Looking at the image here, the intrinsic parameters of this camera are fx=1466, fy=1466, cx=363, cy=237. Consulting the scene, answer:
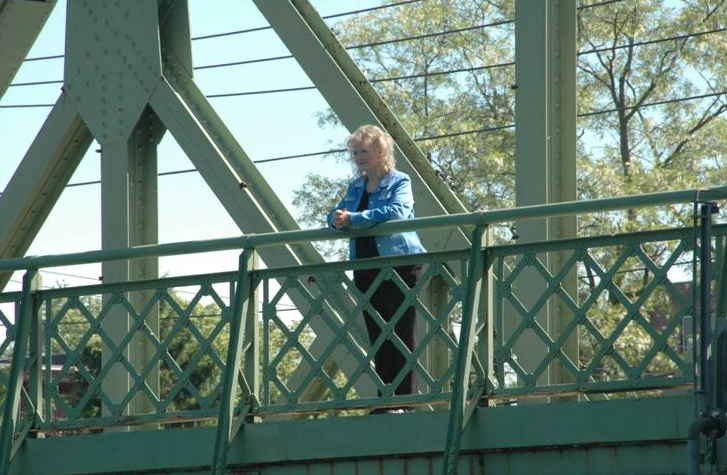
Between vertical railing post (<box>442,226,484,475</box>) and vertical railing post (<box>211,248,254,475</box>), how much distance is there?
4.03ft

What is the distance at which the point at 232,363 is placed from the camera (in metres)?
7.52

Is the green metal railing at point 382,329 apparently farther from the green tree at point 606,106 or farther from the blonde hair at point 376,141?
the green tree at point 606,106

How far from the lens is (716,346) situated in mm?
5492

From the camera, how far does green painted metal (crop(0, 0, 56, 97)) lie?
452 inches

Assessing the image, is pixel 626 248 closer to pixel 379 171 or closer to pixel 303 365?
pixel 379 171

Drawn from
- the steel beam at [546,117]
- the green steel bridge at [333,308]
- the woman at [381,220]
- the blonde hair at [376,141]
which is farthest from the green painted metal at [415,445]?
the steel beam at [546,117]

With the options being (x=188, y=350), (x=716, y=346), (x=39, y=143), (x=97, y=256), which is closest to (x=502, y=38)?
(x=188, y=350)

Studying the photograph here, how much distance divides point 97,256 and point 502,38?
2074 cm

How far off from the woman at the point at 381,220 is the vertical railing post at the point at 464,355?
1.72ft

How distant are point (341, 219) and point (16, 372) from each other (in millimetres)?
2239

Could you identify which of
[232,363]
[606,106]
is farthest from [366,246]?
[606,106]

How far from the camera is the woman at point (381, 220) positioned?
23.8ft

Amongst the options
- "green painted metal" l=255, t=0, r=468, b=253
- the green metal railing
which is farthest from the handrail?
"green painted metal" l=255, t=0, r=468, b=253

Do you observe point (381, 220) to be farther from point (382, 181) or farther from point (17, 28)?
point (17, 28)
